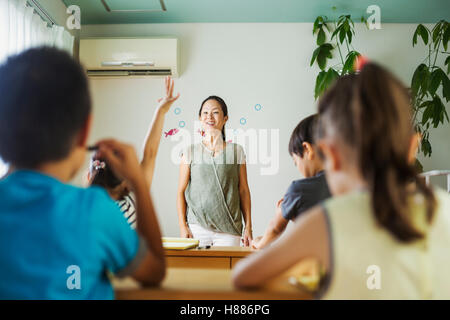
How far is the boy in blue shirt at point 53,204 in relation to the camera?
581 millimetres

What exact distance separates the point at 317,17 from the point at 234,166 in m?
1.88

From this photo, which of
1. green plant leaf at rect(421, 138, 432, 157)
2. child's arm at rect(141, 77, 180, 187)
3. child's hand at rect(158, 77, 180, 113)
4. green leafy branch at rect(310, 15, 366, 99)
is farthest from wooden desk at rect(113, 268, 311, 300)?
green plant leaf at rect(421, 138, 432, 157)

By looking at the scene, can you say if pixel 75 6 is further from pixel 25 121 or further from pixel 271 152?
pixel 25 121

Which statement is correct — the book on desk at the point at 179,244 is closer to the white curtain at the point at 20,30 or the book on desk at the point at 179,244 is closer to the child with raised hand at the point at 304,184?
the child with raised hand at the point at 304,184

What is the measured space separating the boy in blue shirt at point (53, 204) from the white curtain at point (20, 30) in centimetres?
181

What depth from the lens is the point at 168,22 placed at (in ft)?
12.8

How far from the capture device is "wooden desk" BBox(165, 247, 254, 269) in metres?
1.70

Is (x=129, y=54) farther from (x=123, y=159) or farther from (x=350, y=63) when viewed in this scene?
(x=123, y=159)

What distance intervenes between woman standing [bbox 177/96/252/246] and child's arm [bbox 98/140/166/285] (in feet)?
6.14

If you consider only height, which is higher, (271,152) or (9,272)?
(271,152)

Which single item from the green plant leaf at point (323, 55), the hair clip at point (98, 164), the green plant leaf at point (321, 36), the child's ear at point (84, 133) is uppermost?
the green plant leaf at point (321, 36)

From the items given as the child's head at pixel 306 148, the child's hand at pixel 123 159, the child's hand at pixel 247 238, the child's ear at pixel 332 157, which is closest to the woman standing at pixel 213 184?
the child's hand at pixel 247 238

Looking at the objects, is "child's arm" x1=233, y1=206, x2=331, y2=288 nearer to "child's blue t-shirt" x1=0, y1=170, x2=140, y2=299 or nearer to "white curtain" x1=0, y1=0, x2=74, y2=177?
"child's blue t-shirt" x1=0, y1=170, x2=140, y2=299
